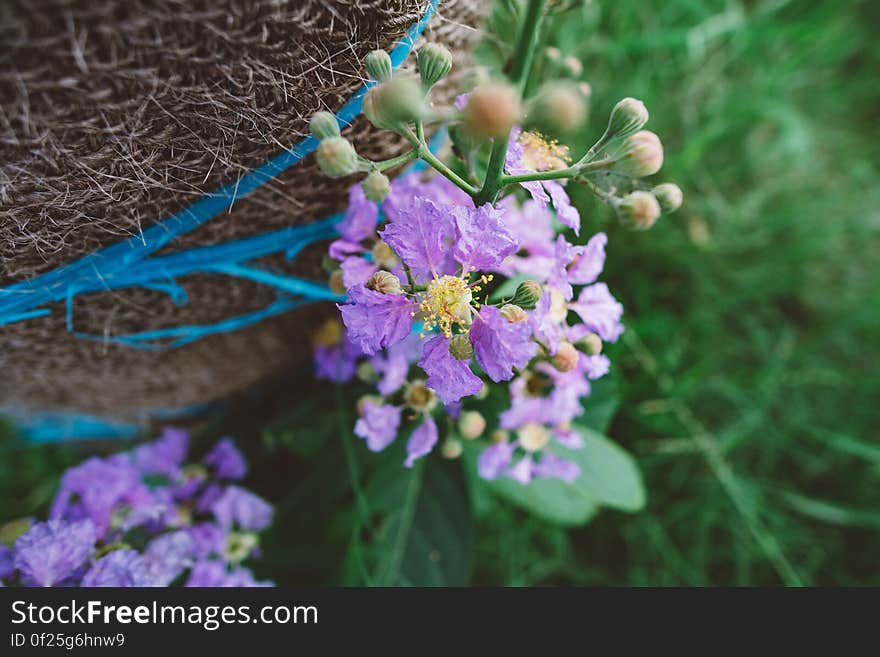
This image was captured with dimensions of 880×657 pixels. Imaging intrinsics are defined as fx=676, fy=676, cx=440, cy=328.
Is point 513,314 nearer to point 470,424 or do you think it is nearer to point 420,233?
point 420,233

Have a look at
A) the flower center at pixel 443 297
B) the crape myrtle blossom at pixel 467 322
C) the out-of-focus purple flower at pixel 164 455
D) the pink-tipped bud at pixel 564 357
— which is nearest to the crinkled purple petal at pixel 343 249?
the crape myrtle blossom at pixel 467 322

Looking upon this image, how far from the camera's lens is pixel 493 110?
387mm

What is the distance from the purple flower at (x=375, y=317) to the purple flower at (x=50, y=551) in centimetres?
35

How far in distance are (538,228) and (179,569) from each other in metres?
0.52

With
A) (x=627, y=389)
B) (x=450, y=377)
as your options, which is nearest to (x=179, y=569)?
(x=450, y=377)

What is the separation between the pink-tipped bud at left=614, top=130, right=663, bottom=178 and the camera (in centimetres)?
49

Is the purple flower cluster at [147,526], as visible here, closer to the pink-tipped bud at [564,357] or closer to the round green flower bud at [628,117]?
the pink-tipped bud at [564,357]

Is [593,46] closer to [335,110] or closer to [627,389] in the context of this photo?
[627,389]

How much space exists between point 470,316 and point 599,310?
172 mm

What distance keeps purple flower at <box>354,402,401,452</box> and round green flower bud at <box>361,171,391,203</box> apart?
0.25m

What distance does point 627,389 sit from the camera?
107cm

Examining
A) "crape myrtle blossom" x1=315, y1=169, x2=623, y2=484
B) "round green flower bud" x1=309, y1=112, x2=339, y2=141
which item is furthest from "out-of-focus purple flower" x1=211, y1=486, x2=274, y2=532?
"round green flower bud" x1=309, y1=112, x2=339, y2=141

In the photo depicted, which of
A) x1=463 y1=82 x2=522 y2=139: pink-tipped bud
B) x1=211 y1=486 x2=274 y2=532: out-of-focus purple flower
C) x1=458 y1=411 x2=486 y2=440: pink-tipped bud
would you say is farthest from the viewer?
x1=211 y1=486 x2=274 y2=532: out-of-focus purple flower

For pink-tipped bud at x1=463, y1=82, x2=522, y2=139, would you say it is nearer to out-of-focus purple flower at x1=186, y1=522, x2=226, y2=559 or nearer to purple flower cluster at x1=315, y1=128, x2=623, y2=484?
purple flower cluster at x1=315, y1=128, x2=623, y2=484
